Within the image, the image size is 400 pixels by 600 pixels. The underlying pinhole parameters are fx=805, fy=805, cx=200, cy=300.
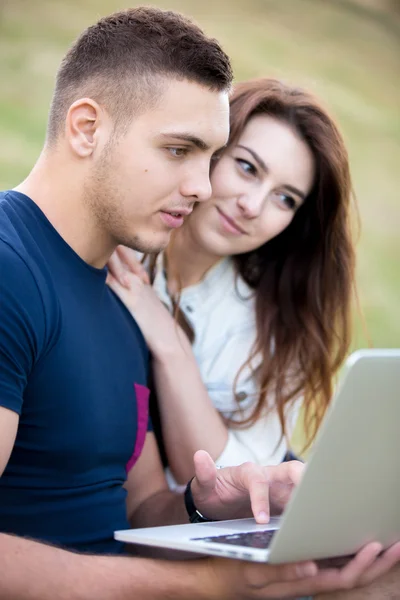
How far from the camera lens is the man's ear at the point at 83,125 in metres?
1.48

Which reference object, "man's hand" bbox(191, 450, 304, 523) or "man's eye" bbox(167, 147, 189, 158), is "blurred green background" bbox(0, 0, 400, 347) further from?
"man's hand" bbox(191, 450, 304, 523)

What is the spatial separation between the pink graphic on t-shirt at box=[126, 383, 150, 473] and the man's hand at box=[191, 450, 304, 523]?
0.27 metres

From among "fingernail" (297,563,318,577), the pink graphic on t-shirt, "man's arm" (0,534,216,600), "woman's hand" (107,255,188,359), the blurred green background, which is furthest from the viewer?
the blurred green background

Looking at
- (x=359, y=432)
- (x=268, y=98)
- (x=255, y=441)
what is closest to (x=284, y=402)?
(x=255, y=441)

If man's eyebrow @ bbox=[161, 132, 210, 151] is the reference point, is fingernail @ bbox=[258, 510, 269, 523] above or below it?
below

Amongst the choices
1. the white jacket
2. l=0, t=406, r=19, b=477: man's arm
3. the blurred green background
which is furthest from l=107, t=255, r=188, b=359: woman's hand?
the blurred green background

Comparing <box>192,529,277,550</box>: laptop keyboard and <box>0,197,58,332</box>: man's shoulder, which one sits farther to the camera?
<box>0,197,58,332</box>: man's shoulder

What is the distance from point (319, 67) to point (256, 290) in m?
3.34

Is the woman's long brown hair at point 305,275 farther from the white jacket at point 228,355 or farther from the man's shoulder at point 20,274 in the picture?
the man's shoulder at point 20,274

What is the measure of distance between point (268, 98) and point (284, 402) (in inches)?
32.0

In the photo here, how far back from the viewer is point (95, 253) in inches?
61.8

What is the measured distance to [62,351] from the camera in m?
1.40

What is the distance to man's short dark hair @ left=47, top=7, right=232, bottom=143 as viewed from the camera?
4.89 feet

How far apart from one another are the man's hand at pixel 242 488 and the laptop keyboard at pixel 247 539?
4.8 inches
